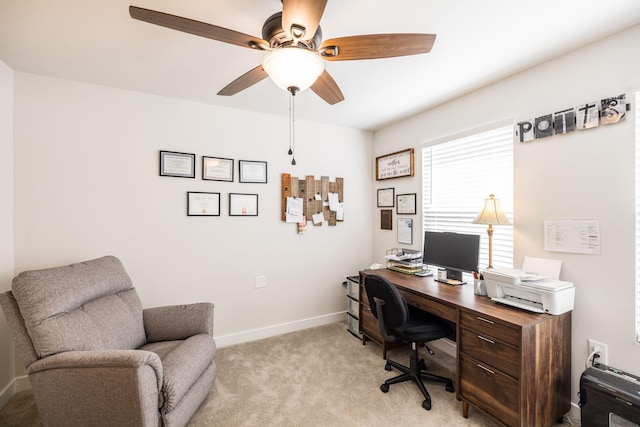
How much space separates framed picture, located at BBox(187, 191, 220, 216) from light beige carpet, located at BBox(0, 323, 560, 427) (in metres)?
1.37

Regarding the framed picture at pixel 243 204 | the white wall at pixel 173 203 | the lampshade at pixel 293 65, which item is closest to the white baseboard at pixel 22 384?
the white wall at pixel 173 203

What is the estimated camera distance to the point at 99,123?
2.37m

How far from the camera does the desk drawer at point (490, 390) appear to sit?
1.57 m

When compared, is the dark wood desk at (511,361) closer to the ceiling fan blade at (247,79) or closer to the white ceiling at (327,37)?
the white ceiling at (327,37)

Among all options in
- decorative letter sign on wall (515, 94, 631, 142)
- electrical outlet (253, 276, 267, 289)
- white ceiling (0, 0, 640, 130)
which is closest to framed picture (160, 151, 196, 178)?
white ceiling (0, 0, 640, 130)

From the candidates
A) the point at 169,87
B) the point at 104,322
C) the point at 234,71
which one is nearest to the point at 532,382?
the point at 104,322

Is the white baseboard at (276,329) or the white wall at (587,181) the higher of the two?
the white wall at (587,181)

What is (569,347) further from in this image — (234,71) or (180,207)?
(180,207)

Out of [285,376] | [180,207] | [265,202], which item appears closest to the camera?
[285,376]

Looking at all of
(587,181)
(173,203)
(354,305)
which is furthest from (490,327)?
(173,203)

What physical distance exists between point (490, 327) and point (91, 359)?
218cm

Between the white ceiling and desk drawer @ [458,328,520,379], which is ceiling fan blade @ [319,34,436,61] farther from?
desk drawer @ [458,328,520,379]

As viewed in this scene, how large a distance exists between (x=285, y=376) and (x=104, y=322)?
1382 millimetres

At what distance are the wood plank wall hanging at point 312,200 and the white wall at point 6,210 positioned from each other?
218 cm
